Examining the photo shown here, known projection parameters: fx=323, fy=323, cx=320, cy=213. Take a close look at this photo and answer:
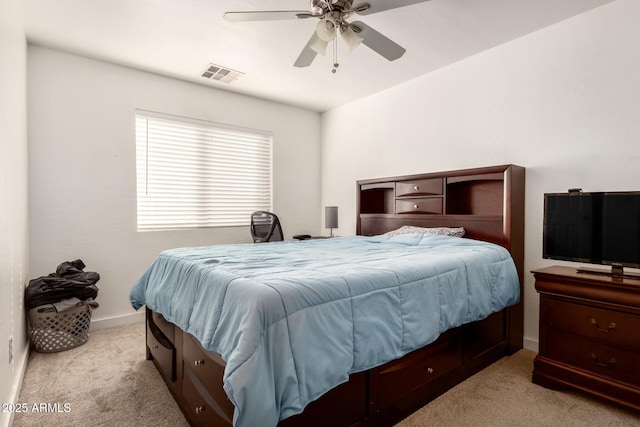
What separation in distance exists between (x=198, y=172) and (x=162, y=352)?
7.91 ft

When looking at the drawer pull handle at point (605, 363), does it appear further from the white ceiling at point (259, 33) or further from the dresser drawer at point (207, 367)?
the white ceiling at point (259, 33)

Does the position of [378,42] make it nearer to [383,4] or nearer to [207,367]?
[383,4]

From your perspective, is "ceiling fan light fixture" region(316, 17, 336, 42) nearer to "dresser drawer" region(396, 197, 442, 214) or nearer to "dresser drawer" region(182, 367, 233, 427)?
"dresser drawer" region(396, 197, 442, 214)

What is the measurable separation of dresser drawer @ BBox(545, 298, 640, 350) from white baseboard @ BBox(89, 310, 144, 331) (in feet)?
12.3

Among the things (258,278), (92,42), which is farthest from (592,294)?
(92,42)

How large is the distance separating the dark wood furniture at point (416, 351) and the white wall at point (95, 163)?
1382 mm

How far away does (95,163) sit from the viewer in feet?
10.8

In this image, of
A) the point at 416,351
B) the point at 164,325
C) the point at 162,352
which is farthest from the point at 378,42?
the point at 162,352

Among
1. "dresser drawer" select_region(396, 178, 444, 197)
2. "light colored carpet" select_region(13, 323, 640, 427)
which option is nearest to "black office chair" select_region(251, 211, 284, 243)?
"dresser drawer" select_region(396, 178, 444, 197)

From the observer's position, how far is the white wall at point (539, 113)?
2.35 m

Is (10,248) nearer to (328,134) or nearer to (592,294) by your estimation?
(592,294)

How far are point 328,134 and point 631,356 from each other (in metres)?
4.12

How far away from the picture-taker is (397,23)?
8.63 feet

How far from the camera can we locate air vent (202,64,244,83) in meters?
3.50
